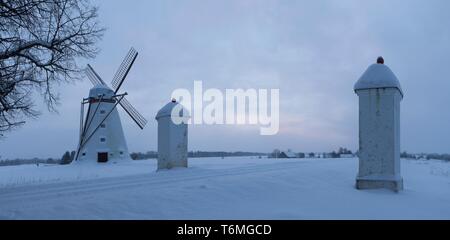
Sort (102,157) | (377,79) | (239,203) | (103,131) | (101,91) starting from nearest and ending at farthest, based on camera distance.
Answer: (239,203) → (377,79) → (102,157) → (103,131) → (101,91)

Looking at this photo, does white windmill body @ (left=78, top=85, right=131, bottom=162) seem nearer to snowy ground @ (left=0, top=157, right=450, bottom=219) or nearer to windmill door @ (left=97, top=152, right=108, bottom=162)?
windmill door @ (left=97, top=152, right=108, bottom=162)

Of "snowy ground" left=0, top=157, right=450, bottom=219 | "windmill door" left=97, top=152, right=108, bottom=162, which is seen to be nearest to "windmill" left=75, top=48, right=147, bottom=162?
"windmill door" left=97, top=152, right=108, bottom=162

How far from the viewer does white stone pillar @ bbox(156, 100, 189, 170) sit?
1858cm

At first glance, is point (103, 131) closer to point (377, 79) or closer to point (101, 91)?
point (101, 91)

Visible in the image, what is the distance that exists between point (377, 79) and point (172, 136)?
10.9 m

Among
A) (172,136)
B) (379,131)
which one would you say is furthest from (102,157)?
(379,131)

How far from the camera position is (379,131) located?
1022 cm

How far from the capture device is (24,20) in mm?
9680

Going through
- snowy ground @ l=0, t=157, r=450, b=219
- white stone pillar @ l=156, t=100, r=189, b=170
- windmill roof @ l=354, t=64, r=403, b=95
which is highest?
windmill roof @ l=354, t=64, r=403, b=95

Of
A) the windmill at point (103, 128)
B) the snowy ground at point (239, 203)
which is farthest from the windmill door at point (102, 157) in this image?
the snowy ground at point (239, 203)

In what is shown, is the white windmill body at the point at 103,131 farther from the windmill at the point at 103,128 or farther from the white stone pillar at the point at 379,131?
the white stone pillar at the point at 379,131

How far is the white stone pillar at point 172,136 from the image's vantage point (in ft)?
61.0
